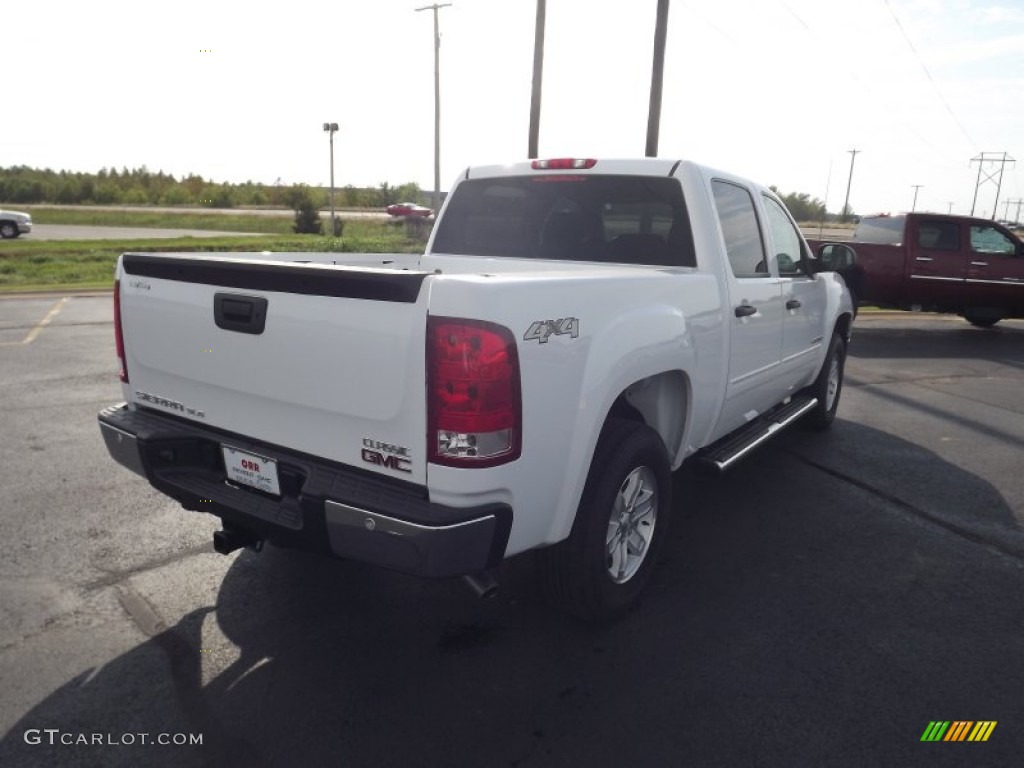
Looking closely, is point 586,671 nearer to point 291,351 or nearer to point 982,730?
point 982,730

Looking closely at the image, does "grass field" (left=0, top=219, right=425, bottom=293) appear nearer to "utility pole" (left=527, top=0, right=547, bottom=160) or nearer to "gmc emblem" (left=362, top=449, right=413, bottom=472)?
"utility pole" (left=527, top=0, right=547, bottom=160)

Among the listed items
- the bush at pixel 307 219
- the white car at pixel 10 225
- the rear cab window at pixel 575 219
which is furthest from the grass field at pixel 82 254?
the bush at pixel 307 219

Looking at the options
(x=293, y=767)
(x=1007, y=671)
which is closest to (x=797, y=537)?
(x=1007, y=671)

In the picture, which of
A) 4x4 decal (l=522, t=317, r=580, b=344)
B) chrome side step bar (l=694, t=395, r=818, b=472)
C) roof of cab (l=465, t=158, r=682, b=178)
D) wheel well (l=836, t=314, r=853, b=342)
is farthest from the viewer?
wheel well (l=836, t=314, r=853, b=342)

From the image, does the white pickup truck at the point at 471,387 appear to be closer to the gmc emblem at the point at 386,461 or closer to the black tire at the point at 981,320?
the gmc emblem at the point at 386,461

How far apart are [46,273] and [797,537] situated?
736 inches

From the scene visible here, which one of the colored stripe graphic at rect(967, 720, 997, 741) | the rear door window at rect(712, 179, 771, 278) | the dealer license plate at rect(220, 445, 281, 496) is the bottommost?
the colored stripe graphic at rect(967, 720, 997, 741)

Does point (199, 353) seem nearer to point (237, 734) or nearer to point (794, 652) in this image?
point (237, 734)

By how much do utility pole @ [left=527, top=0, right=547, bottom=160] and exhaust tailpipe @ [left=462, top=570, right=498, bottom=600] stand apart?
15.2 m

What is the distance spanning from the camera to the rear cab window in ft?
13.1

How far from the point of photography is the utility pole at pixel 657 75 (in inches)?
640

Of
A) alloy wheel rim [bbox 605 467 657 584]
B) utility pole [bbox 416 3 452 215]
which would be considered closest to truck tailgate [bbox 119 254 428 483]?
alloy wheel rim [bbox 605 467 657 584]

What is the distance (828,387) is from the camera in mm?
6281

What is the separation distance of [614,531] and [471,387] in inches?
46.7
